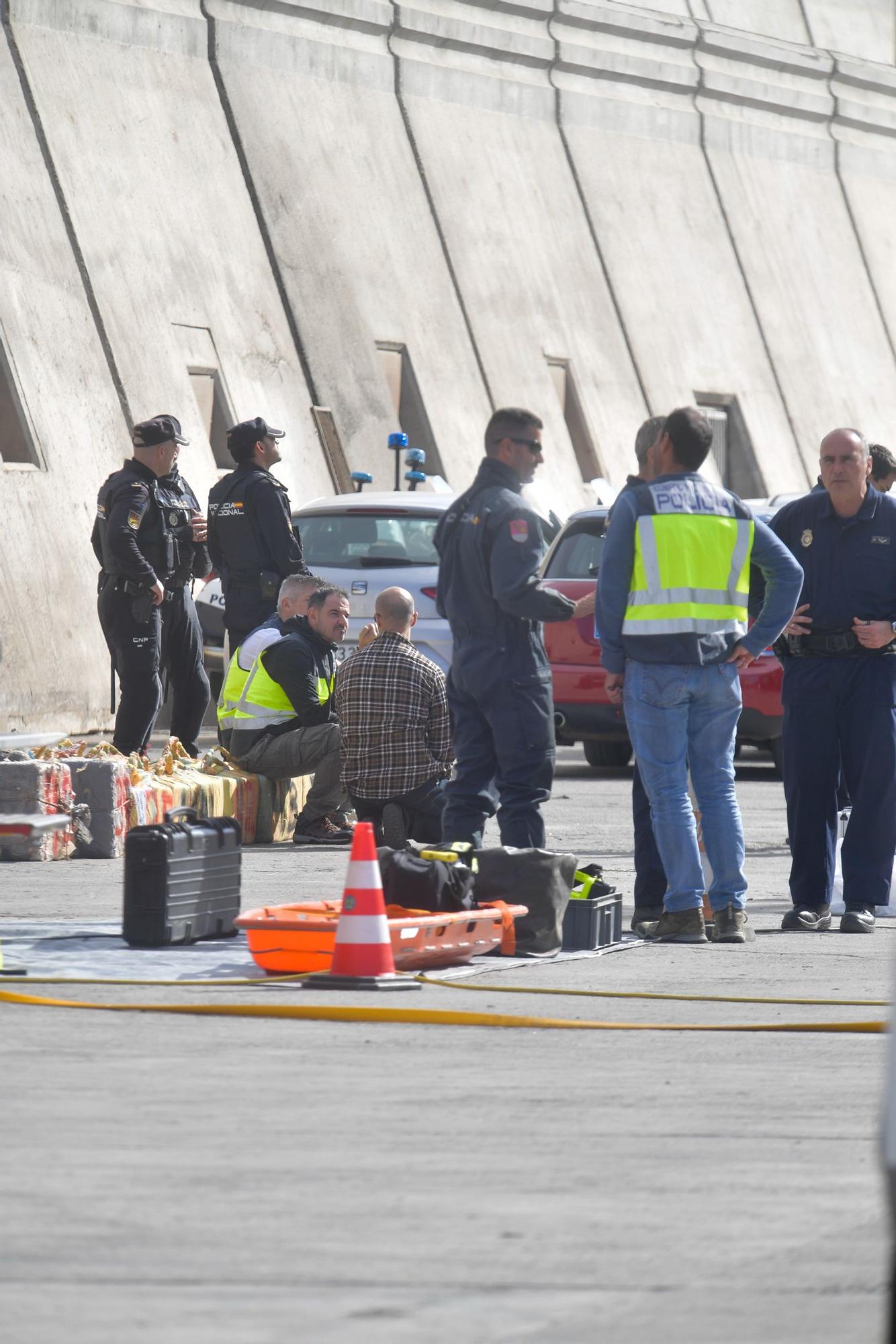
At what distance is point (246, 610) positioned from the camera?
14188mm

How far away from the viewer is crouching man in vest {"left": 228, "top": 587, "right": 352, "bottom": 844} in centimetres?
1284

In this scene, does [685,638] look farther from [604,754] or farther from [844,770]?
[604,754]

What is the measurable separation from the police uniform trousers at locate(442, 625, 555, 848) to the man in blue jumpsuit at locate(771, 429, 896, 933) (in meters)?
0.94

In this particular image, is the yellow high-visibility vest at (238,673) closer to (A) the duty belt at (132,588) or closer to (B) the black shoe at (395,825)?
(A) the duty belt at (132,588)

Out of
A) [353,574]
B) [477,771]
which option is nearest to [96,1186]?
[477,771]

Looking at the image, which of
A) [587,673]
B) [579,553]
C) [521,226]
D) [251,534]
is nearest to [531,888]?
[251,534]

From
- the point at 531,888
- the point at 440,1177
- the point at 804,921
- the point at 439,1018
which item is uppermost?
the point at 531,888

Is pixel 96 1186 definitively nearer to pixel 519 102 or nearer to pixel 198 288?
pixel 198 288

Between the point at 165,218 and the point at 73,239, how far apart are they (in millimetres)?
1571

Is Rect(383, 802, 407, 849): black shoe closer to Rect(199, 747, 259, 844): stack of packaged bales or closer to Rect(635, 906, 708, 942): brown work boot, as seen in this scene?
Rect(199, 747, 259, 844): stack of packaged bales

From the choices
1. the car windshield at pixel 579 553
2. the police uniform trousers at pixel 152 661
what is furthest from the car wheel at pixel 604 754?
the police uniform trousers at pixel 152 661

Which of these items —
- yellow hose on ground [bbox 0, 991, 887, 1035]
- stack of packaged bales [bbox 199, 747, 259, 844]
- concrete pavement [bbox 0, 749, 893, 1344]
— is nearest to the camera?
concrete pavement [bbox 0, 749, 893, 1344]

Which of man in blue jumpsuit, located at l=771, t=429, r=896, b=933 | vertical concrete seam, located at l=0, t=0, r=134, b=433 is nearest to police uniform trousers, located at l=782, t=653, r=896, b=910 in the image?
man in blue jumpsuit, located at l=771, t=429, r=896, b=933

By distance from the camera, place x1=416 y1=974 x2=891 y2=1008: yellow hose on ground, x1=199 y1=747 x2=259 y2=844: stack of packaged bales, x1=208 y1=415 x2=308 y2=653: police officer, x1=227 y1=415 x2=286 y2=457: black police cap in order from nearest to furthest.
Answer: x1=416 y1=974 x2=891 y2=1008: yellow hose on ground → x1=199 y1=747 x2=259 y2=844: stack of packaged bales → x1=208 y1=415 x2=308 y2=653: police officer → x1=227 y1=415 x2=286 y2=457: black police cap
